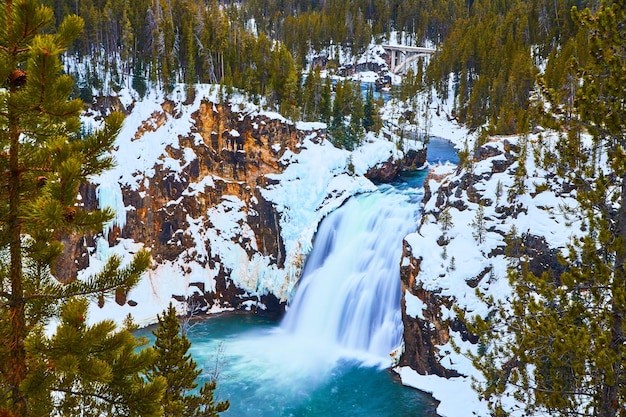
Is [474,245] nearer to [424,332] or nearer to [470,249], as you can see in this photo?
[470,249]

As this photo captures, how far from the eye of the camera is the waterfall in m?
26.2

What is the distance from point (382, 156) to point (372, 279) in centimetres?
1615

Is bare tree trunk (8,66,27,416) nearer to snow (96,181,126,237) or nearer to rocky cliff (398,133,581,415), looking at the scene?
rocky cliff (398,133,581,415)

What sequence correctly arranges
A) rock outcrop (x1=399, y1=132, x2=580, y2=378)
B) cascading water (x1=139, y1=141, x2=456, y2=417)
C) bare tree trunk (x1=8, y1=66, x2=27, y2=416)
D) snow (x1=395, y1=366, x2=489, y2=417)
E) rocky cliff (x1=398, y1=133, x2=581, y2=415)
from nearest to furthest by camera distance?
1. bare tree trunk (x1=8, y1=66, x2=27, y2=416)
2. snow (x1=395, y1=366, x2=489, y2=417)
3. rocky cliff (x1=398, y1=133, x2=581, y2=415)
4. rock outcrop (x1=399, y1=132, x2=580, y2=378)
5. cascading water (x1=139, y1=141, x2=456, y2=417)

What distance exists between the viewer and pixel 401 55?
3472 inches

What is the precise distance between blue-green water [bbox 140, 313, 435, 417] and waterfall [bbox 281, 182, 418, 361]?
162cm

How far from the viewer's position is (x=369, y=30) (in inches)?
3469

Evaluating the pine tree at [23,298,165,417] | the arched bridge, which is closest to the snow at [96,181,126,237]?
the pine tree at [23,298,165,417]

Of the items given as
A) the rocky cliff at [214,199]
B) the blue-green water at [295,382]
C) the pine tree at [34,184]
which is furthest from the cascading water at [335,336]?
the pine tree at [34,184]

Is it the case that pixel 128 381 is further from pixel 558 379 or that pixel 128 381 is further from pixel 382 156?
pixel 382 156

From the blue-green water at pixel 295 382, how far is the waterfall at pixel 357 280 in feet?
5.31

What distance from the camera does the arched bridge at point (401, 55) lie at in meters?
86.2

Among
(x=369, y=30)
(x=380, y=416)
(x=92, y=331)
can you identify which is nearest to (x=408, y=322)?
(x=380, y=416)

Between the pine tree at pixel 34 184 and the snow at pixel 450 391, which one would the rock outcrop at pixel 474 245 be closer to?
the snow at pixel 450 391
